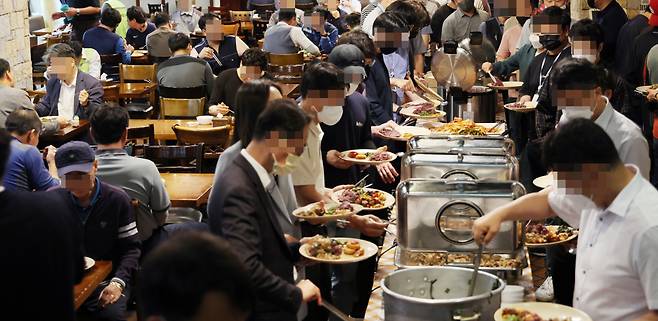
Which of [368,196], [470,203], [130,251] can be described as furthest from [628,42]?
[130,251]

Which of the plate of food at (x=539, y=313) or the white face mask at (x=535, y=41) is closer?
the plate of food at (x=539, y=313)

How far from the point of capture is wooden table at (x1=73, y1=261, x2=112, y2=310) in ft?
15.4

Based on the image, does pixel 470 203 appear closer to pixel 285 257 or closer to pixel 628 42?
pixel 285 257

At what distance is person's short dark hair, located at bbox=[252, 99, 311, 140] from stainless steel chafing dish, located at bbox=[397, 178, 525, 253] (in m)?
1.05

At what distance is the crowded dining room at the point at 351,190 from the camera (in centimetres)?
348

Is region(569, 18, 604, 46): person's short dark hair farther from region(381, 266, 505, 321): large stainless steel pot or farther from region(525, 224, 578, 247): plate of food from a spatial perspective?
region(381, 266, 505, 321): large stainless steel pot

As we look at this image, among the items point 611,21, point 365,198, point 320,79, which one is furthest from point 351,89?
point 611,21

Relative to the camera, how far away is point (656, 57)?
845cm

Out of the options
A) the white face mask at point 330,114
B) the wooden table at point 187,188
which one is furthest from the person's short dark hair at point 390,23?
the white face mask at point 330,114

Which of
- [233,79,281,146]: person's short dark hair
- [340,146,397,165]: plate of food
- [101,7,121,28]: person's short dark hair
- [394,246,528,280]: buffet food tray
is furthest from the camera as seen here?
[101,7,121,28]: person's short dark hair

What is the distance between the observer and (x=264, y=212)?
3.94 meters

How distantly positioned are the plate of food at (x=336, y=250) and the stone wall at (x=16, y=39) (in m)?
7.78

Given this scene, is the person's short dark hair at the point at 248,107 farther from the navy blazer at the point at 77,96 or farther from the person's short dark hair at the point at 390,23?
the navy blazer at the point at 77,96

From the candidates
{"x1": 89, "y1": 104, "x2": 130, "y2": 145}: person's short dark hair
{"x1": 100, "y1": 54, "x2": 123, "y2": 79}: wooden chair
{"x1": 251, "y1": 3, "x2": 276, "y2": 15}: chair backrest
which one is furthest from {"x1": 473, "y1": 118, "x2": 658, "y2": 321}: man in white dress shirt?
{"x1": 251, "y1": 3, "x2": 276, "y2": 15}: chair backrest
